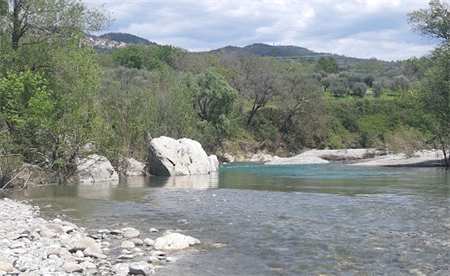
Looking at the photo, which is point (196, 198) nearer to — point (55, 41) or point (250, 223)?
point (250, 223)

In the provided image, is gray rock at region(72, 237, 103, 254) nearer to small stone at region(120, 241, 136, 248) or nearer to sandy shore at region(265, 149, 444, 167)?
small stone at region(120, 241, 136, 248)

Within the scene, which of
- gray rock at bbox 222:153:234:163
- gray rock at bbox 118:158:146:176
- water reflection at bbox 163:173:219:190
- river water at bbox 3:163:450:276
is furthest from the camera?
gray rock at bbox 222:153:234:163

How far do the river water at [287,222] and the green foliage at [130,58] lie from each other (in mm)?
82597

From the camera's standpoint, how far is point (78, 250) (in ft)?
28.2

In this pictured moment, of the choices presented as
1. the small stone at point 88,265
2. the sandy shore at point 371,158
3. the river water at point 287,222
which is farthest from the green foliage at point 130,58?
the small stone at point 88,265

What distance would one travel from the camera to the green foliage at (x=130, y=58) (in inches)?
3978

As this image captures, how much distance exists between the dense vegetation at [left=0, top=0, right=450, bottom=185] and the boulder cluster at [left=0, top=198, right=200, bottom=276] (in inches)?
507

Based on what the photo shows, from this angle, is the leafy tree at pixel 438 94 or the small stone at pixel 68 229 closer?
the small stone at pixel 68 229

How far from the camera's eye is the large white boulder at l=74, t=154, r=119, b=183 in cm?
2597

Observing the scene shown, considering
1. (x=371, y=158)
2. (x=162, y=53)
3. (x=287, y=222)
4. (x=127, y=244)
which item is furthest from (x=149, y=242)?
(x=162, y=53)

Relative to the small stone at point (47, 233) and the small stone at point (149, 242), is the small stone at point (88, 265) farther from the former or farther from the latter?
the small stone at point (47, 233)

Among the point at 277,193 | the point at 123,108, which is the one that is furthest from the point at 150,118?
the point at 277,193

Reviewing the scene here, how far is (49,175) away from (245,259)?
60.9ft

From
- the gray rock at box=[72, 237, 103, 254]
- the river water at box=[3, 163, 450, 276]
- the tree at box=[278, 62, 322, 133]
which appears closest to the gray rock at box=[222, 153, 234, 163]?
the tree at box=[278, 62, 322, 133]
